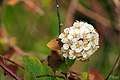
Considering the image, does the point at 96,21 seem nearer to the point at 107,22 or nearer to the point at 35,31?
the point at 107,22

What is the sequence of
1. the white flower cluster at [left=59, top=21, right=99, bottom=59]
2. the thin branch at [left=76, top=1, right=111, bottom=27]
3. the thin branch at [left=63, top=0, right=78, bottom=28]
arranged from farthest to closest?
the thin branch at [left=76, top=1, right=111, bottom=27]
the thin branch at [left=63, top=0, right=78, bottom=28]
the white flower cluster at [left=59, top=21, right=99, bottom=59]

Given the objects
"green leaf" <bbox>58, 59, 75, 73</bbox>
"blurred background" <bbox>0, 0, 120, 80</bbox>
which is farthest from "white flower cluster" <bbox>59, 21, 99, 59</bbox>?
"blurred background" <bbox>0, 0, 120, 80</bbox>

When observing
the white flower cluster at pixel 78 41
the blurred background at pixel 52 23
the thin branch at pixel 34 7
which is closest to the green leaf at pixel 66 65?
the white flower cluster at pixel 78 41

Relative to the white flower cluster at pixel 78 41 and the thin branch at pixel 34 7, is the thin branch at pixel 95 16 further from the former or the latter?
Result: the white flower cluster at pixel 78 41

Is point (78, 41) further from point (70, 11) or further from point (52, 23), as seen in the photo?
point (52, 23)

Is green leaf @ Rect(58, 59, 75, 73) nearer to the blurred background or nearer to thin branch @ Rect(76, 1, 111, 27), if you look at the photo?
the blurred background

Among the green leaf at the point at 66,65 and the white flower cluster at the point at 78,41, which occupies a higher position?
the white flower cluster at the point at 78,41

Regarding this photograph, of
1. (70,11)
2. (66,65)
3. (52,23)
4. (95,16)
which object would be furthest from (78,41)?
(52,23)
